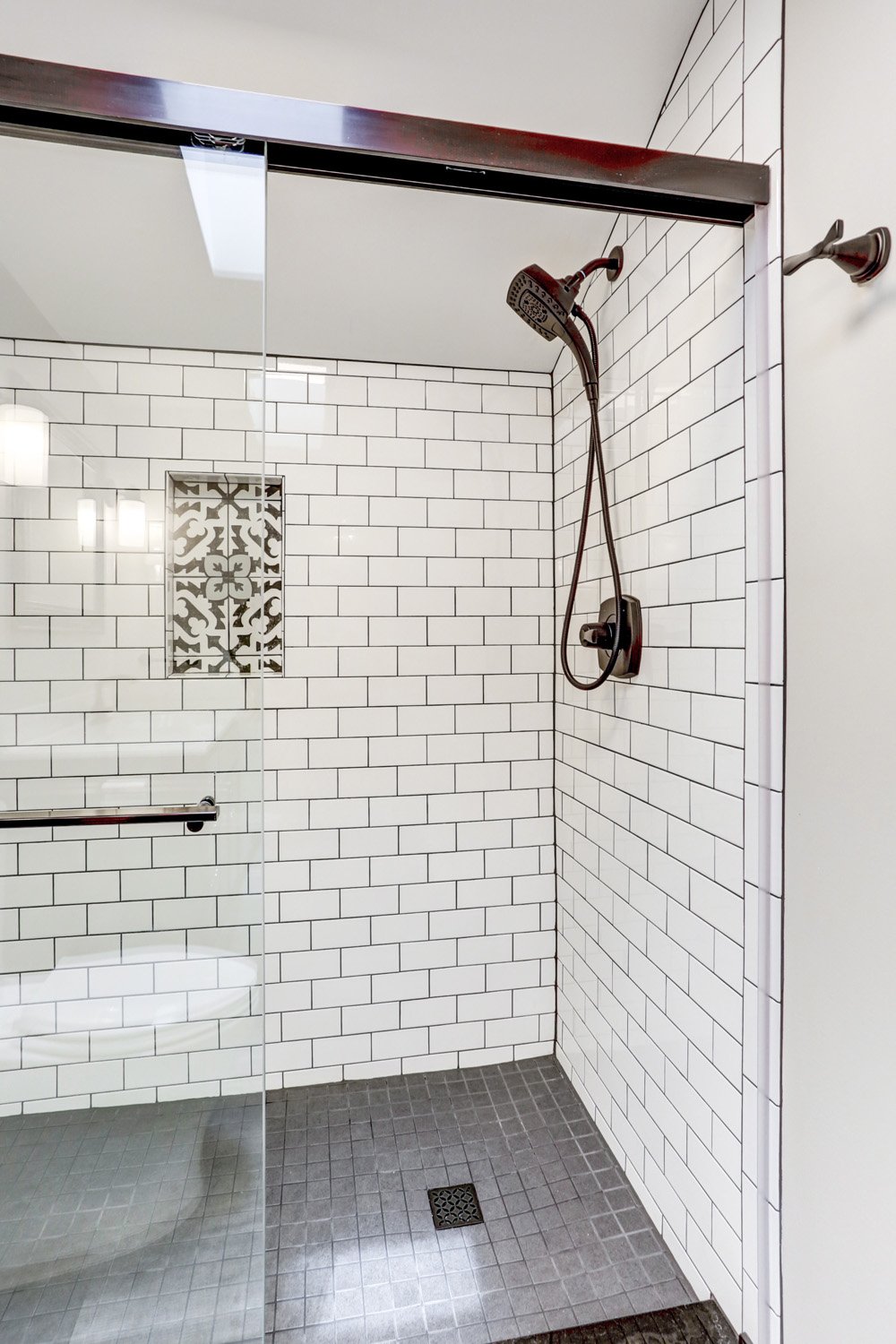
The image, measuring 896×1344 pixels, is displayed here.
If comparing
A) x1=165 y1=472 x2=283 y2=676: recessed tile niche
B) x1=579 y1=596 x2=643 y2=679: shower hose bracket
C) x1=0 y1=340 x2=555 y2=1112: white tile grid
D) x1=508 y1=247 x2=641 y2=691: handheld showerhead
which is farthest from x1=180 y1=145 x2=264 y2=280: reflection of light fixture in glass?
x1=579 y1=596 x2=643 y2=679: shower hose bracket

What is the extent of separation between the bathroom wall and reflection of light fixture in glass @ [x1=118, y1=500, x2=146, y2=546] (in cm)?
104

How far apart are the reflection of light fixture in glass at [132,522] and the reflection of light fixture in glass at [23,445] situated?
0.47ft

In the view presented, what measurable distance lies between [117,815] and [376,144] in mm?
1278

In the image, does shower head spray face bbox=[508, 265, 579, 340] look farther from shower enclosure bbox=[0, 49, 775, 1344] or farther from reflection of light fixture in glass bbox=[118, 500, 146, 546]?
reflection of light fixture in glass bbox=[118, 500, 146, 546]

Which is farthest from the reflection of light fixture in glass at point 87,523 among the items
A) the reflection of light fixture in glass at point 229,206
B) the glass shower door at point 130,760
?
the reflection of light fixture in glass at point 229,206

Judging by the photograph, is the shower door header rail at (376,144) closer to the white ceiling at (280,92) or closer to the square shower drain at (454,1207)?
the white ceiling at (280,92)

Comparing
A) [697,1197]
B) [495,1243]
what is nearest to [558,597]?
[697,1197]

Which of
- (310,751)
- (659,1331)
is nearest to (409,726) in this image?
(310,751)

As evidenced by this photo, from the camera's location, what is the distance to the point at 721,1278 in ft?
3.70

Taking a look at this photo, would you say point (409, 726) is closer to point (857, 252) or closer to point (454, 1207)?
point (454, 1207)

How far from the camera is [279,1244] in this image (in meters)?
1.35

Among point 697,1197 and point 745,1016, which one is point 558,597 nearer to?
point 745,1016

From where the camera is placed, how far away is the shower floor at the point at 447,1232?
1.20 meters

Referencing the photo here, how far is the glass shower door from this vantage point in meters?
1.13
